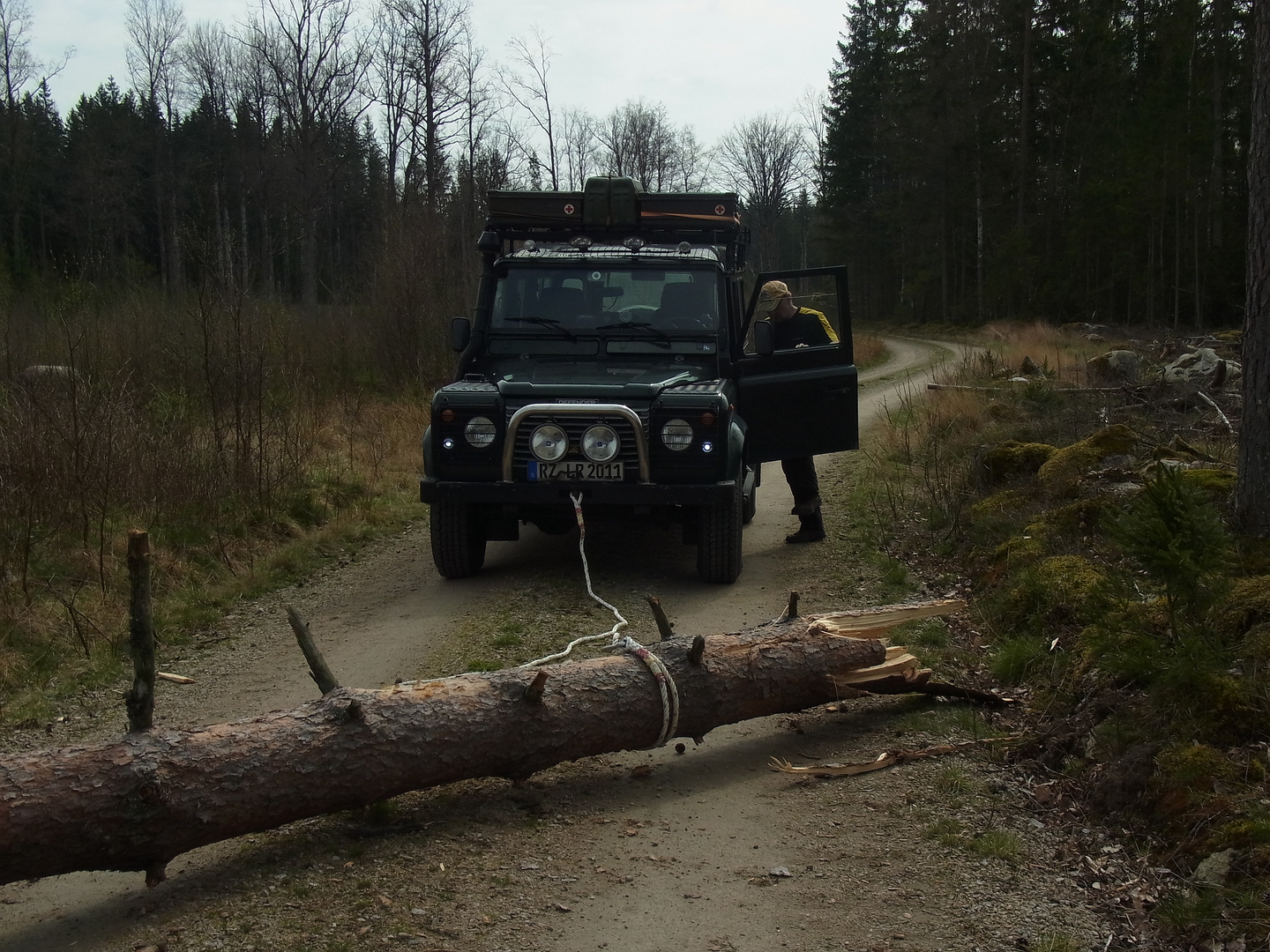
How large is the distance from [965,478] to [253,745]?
25.3 feet

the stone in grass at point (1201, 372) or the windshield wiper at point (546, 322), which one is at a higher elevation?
the windshield wiper at point (546, 322)

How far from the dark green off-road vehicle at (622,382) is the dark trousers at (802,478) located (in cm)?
33

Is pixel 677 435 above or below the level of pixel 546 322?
below

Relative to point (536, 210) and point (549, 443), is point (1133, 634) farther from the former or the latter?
point (536, 210)

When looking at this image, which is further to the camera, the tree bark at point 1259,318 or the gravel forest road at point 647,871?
the tree bark at point 1259,318

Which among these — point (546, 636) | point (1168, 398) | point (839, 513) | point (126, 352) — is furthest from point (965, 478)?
point (126, 352)

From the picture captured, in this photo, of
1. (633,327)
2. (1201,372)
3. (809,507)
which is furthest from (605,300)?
(1201,372)

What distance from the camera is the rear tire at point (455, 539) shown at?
773 cm

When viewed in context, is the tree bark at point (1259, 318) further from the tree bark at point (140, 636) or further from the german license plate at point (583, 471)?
the tree bark at point (140, 636)

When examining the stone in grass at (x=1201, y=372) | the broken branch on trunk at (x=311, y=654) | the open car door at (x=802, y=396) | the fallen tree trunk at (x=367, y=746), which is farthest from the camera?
the stone in grass at (x=1201, y=372)

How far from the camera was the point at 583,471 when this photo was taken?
23.5 ft

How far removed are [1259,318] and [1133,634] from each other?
192 centimetres

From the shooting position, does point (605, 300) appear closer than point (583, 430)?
No

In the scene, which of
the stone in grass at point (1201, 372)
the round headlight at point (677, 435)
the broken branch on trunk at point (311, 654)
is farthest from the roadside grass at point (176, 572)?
the stone in grass at point (1201, 372)
